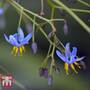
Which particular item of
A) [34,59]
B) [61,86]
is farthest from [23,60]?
[61,86]

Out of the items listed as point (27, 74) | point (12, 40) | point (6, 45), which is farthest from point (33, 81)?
point (12, 40)

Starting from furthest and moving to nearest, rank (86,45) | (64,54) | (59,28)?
(86,45)
(59,28)
(64,54)

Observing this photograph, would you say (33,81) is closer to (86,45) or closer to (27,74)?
(27,74)

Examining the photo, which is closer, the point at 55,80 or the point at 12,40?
the point at 12,40

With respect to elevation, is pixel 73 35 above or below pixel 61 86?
above

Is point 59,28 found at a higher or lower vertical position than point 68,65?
higher

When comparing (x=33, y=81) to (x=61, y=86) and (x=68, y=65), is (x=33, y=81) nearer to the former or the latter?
(x=61, y=86)

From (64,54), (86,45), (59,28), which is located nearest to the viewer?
(64,54)

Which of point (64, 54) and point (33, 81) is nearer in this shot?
point (64, 54)
